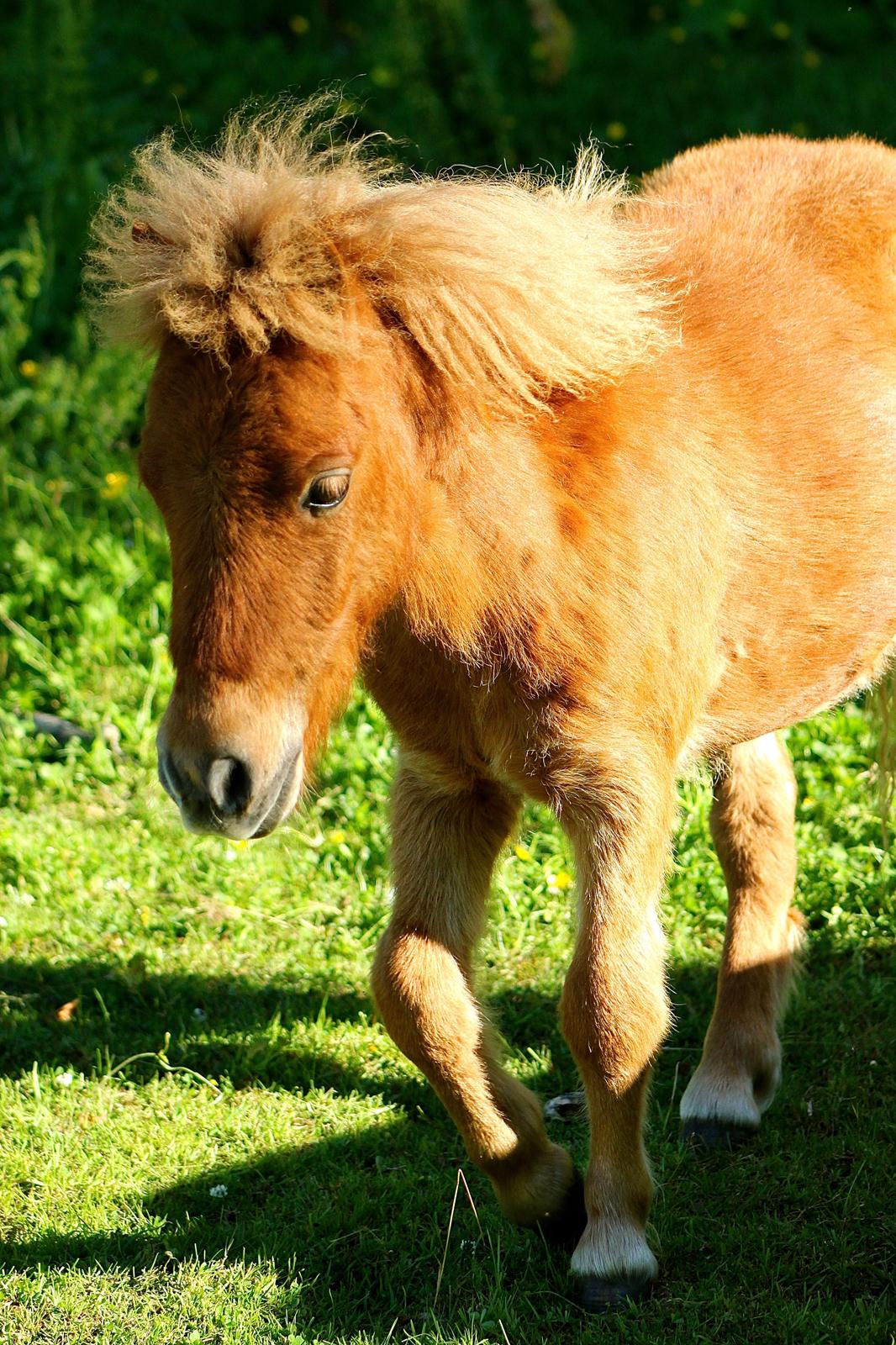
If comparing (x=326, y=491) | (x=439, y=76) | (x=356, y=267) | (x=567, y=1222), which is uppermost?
(x=439, y=76)

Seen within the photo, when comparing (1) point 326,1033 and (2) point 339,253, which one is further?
(1) point 326,1033

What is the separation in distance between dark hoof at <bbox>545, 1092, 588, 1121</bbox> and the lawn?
0.11 ft

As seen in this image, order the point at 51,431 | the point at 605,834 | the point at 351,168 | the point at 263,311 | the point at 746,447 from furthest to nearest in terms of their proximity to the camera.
Result: the point at 51,431, the point at 746,447, the point at 605,834, the point at 351,168, the point at 263,311

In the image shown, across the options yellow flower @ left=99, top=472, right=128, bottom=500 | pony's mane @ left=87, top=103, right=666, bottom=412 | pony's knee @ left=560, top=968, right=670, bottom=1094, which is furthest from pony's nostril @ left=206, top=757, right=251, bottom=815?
yellow flower @ left=99, top=472, right=128, bottom=500

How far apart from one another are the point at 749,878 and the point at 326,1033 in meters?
1.36

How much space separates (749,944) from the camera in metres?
4.27

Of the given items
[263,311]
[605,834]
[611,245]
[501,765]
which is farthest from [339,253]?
[605,834]

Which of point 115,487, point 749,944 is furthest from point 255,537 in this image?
point 115,487

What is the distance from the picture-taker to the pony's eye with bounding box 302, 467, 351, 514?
2723mm

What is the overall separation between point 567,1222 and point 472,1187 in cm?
33

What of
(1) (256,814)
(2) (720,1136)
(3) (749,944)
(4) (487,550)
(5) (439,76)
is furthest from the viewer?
(5) (439,76)

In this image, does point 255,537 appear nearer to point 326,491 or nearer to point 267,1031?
point 326,491

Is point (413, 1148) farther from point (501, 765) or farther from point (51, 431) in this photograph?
point (51, 431)

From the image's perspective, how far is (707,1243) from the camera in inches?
142
